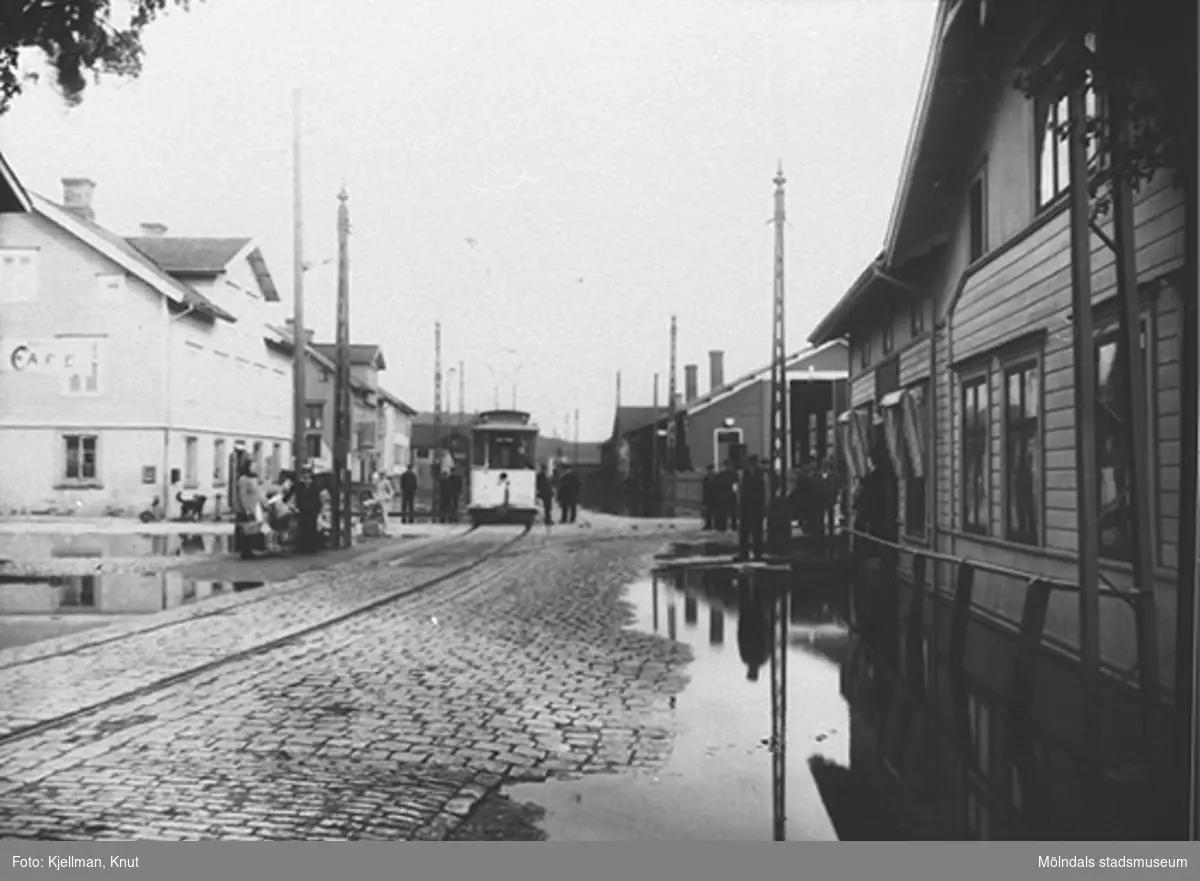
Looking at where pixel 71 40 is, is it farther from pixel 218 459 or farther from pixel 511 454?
pixel 511 454

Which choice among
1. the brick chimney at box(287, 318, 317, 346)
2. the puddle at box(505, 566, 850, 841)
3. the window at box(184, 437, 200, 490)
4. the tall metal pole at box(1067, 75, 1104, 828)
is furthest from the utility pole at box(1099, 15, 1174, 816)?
the window at box(184, 437, 200, 490)

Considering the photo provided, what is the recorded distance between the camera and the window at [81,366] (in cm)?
696

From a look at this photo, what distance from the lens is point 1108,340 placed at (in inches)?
236

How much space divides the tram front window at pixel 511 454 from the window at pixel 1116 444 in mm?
20167

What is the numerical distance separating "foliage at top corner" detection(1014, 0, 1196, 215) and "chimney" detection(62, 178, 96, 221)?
519 cm

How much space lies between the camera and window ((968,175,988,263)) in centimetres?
764

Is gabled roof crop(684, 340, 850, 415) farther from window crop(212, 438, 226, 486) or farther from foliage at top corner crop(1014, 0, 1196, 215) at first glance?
window crop(212, 438, 226, 486)

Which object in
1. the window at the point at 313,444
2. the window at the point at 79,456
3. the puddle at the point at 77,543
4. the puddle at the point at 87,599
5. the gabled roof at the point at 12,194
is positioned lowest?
the puddle at the point at 87,599

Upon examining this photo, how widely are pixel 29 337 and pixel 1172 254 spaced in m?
6.13

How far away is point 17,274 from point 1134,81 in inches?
237

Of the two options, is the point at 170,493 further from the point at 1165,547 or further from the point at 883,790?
the point at 1165,547

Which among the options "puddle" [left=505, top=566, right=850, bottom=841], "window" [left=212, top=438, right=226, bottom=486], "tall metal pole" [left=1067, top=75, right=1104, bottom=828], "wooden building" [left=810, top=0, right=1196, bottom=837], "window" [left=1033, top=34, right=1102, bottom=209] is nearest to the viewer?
"puddle" [left=505, top=566, right=850, bottom=841]

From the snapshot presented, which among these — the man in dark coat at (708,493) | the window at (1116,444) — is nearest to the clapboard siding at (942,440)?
the window at (1116,444)

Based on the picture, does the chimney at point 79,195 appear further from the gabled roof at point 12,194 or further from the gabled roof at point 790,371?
the gabled roof at point 790,371
